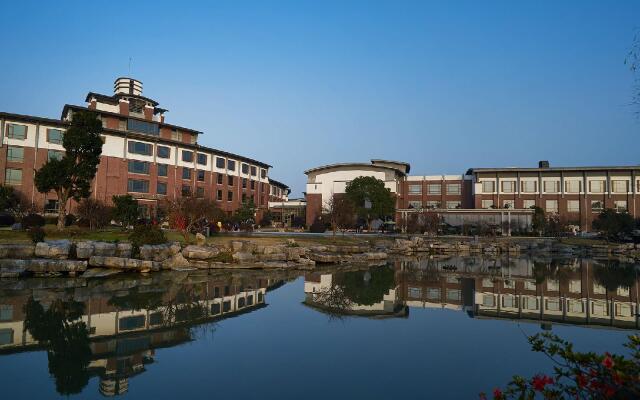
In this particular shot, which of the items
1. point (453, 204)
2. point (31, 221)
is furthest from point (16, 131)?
point (453, 204)

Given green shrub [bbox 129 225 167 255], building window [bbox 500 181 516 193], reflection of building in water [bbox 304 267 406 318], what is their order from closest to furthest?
reflection of building in water [bbox 304 267 406 318] → green shrub [bbox 129 225 167 255] → building window [bbox 500 181 516 193]

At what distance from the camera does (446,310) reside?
44.8 ft

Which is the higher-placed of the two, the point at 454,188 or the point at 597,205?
the point at 454,188

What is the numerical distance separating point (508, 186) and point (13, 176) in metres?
59.7

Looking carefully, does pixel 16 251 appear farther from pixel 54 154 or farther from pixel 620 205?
pixel 620 205

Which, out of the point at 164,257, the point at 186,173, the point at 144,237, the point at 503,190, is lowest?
the point at 164,257

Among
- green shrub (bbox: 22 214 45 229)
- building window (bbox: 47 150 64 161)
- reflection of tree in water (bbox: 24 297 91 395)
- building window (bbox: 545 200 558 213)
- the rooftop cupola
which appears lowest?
reflection of tree in water (bbox: 24 297 91 395)

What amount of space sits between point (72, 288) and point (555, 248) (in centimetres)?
4163

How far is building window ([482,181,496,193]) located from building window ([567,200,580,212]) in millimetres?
9863

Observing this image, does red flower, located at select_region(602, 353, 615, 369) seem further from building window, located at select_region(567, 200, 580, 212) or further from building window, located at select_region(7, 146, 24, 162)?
building window, located at select_region(567, 200, 580, 212)

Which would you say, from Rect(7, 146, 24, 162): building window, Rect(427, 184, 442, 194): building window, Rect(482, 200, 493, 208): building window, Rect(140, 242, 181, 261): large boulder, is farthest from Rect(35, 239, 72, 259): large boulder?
Rect(482, 200, 493, 208): building window

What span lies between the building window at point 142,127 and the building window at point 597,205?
5740cm

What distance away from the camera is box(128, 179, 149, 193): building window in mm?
46250

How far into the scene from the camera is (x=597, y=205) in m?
57.1
